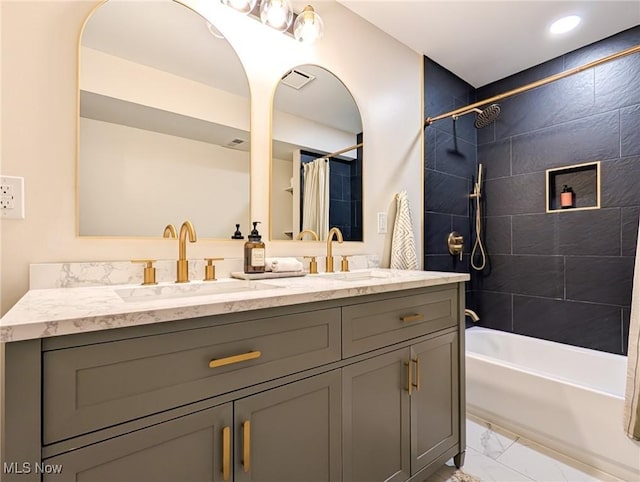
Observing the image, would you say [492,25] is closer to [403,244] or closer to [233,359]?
[403,244]

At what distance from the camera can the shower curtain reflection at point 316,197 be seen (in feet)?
5.44

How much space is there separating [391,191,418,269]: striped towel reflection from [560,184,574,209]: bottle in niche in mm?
1218

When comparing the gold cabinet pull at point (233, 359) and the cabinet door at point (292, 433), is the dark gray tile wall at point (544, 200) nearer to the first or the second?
the cabinet door at point (292, 433)

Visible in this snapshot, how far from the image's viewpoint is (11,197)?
968mm

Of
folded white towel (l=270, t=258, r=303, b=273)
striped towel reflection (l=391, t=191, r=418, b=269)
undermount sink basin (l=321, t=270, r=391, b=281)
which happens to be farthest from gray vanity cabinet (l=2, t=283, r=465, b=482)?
striped towel reflection (l=391, t=191, r=418, b=269)

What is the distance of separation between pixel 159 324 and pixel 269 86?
124 centimetres

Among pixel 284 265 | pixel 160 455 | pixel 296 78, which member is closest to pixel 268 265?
pixel 284 265

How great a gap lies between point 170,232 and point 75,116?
489 mm

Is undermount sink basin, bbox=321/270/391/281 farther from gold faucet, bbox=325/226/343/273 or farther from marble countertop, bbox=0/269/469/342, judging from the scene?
marble countertop, bbox=0/269/469/342

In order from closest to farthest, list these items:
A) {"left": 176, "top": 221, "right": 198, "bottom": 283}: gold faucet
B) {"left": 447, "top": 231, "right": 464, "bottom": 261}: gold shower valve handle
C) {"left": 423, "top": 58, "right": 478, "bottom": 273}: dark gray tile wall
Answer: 1. {"left": 176, "top": 221, "right": 198, "bottom": 283}: gold faucet
2. {"left": 423, "top": 58, "right": 478, "bottom": 273}: dark gray tile wall
3. {"left": 447, "top": 231, "right": 464, "bottom": 261}: gold shower valve handle

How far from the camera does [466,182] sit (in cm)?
263

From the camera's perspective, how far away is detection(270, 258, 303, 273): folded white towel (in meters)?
1.37

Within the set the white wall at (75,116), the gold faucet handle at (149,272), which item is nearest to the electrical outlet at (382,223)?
the white wall at (75,116)

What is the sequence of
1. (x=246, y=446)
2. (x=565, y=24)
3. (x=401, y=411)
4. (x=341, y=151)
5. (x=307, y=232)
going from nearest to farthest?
(x=246, y=446) < (x=401, y=411) < (x=307, y=232) < (x=341, y=151) < (x=565, y=24)
